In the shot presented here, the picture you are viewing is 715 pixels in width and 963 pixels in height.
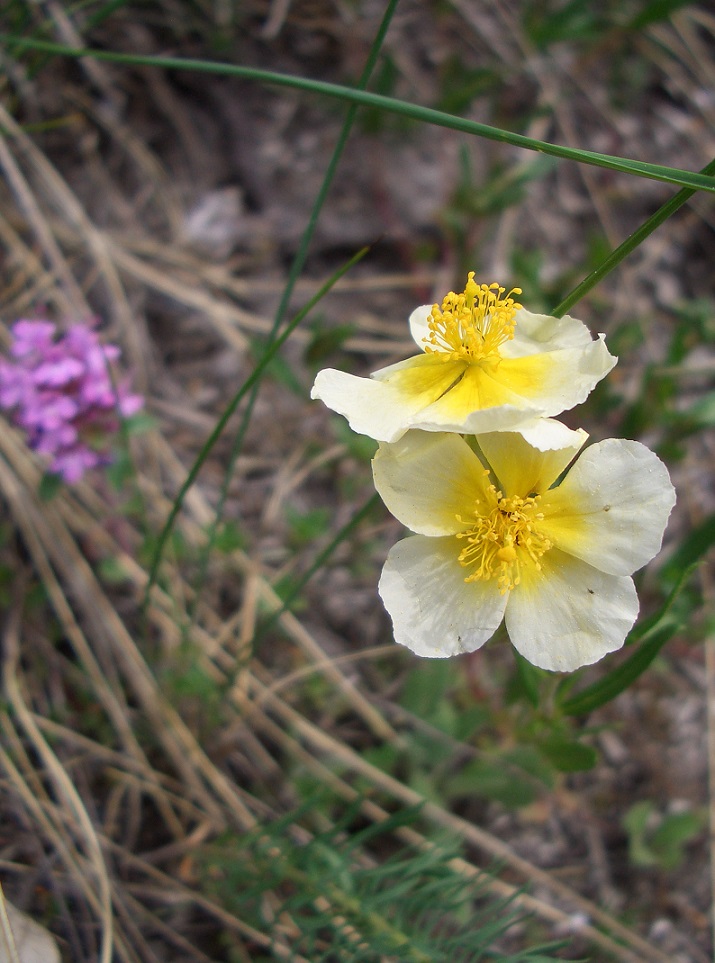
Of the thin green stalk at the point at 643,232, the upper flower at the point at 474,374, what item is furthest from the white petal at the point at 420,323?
the thin green stalk at the point at 643,232

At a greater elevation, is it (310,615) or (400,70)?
(400,70)

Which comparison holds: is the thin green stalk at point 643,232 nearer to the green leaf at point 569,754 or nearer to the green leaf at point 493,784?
the green leaf at point 569,754

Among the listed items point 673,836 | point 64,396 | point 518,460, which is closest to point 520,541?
point 518,460

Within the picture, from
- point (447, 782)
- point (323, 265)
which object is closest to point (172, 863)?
point (447, 782)

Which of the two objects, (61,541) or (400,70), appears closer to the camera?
(61,541)

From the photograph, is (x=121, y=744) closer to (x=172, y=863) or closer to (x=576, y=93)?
(x=172, y=863)
